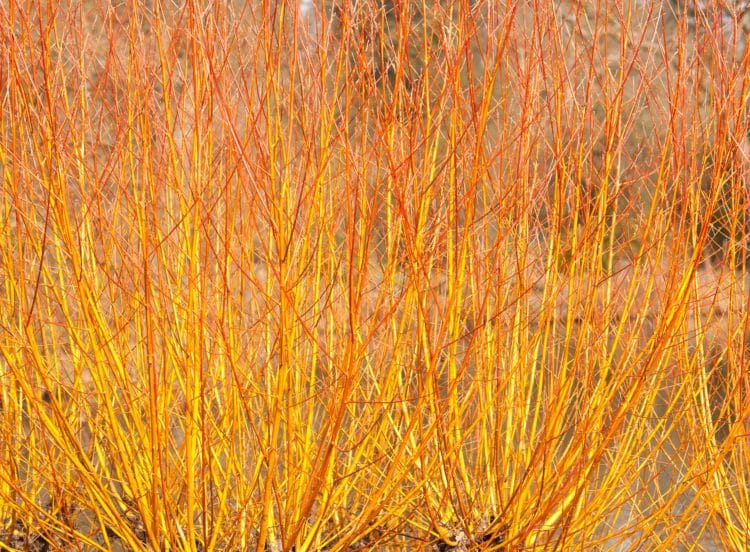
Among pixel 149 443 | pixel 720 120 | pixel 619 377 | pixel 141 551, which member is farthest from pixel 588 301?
pixel 141 551

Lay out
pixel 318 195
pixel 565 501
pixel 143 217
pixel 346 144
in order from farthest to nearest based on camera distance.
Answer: pixel 565 501
pixel 318 195
pixel 143 217
pixel 346 144

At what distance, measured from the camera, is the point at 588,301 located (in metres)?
2.54

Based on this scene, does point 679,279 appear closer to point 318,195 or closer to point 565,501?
point 565,501

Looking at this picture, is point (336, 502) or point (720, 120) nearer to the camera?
point (720, 120)

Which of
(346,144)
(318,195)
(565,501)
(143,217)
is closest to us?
(346,144)

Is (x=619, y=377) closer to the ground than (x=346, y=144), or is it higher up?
closer to the ground

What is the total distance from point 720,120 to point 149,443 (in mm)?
1633

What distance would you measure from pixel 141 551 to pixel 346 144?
1268 mm

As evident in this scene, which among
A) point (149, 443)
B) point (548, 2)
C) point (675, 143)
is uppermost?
point (548, 2)

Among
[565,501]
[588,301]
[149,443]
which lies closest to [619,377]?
[588,301]

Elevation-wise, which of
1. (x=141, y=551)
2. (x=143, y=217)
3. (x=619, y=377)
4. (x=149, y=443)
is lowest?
(x=141, y=551)

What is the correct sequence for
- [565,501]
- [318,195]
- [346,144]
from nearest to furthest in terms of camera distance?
1. [346,144]
2. [318,195]
3. [565,501]

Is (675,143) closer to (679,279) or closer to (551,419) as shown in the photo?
(679,279)

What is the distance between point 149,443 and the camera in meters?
2.52
